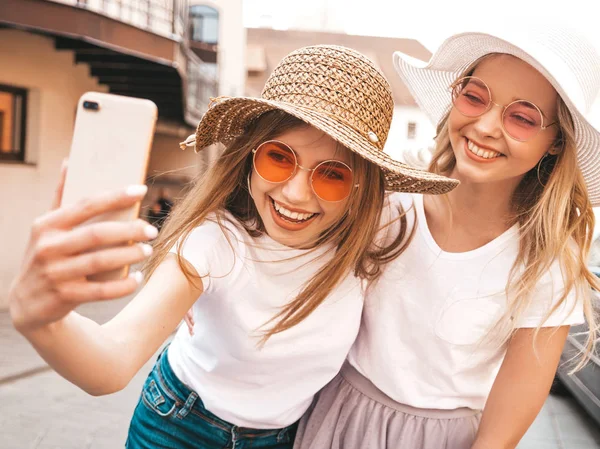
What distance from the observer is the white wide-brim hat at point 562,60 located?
5.32 feet

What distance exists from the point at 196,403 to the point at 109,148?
117cm

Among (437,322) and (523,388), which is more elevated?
(437,322)

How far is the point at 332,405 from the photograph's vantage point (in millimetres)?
1908

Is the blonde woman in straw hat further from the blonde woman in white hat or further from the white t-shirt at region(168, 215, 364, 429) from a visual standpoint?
the blonde woman in white hat

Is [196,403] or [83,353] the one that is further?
[196,403]

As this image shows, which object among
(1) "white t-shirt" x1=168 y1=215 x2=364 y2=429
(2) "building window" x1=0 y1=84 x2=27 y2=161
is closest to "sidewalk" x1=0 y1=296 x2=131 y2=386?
(2) "building window" x1=0 y1=84 x2=27 y2=161

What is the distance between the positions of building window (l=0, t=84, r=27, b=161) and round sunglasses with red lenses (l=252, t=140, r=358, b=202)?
6936 millimetres

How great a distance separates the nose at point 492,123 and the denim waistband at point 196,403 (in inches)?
46.4

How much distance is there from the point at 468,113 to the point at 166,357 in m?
1.36

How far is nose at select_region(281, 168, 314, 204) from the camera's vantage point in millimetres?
1579

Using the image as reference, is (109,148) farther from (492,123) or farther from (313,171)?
(492,123)

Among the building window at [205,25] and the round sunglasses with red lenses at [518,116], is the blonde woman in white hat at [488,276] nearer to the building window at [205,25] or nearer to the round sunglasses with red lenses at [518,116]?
the round sunglasses with red lenses at [518,116]

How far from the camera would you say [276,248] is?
1701mm

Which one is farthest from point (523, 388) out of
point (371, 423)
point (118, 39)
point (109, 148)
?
point (118, 39)
